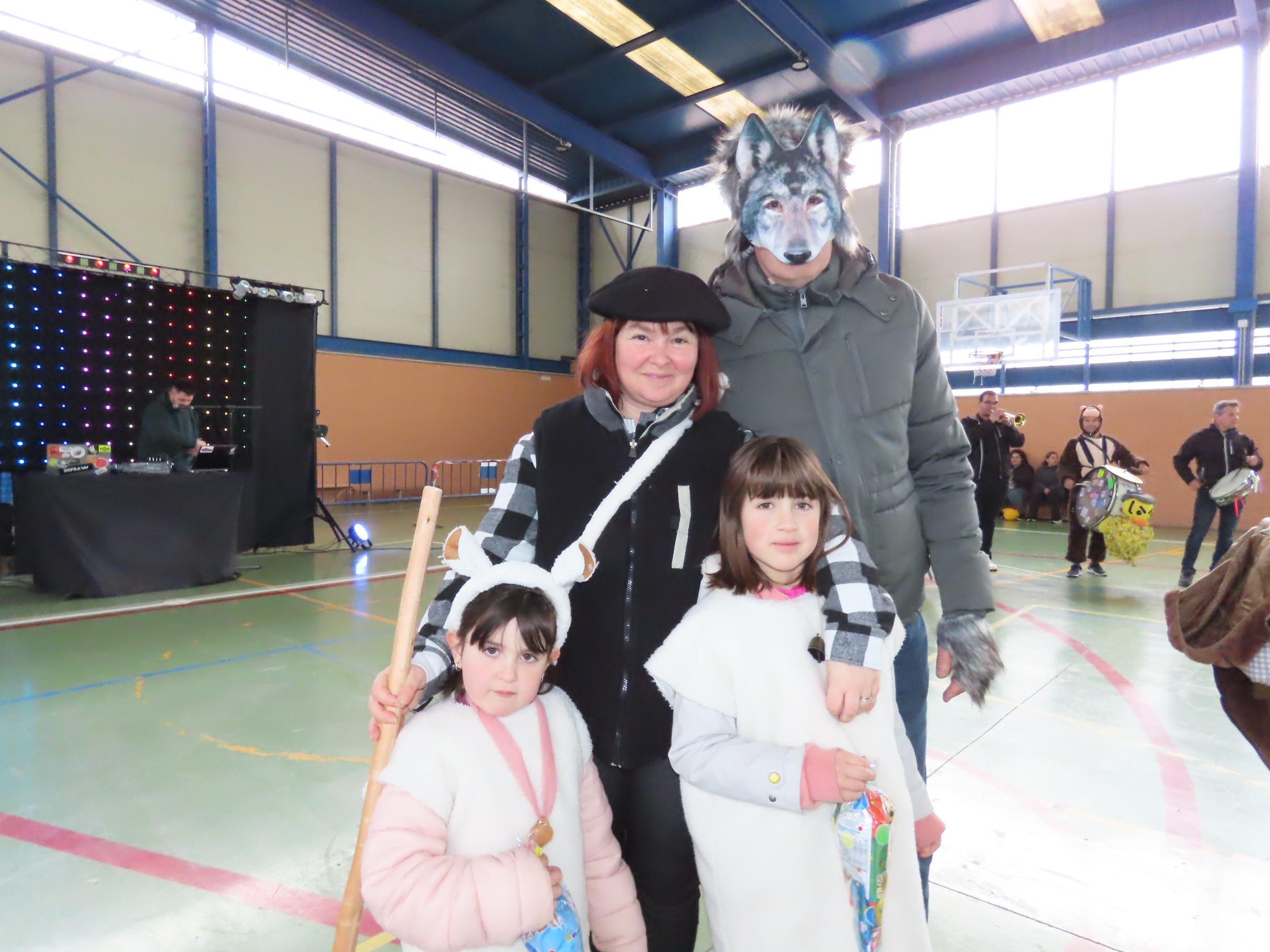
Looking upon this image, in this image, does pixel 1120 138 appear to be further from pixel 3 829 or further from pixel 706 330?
pixel 3 829

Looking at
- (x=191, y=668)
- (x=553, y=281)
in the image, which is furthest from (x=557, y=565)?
(x=553, y=281)

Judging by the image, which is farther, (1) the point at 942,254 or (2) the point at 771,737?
(1) the point at 942,254

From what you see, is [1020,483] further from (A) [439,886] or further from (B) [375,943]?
(A) [439,886]

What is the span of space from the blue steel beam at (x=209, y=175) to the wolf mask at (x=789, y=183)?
12.8 meters

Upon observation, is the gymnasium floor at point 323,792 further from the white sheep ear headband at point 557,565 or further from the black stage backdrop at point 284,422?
the black stage backdrop at point 284,422

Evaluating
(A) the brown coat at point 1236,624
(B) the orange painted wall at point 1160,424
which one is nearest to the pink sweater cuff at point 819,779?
(A) the brown coat at point 1236,624

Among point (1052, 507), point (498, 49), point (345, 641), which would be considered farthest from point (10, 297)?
point (1052, 507)

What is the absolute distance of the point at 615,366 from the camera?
1365mm

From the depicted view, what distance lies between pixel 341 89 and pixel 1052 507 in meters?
13.4

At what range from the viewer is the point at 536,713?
48.8 inches

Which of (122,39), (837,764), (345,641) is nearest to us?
(837,764)

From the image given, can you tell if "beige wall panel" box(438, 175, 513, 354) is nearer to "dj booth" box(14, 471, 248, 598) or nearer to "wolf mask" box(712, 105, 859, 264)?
"dj booth" box(14, 471, 248, 598)

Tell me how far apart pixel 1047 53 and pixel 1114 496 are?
826 cm

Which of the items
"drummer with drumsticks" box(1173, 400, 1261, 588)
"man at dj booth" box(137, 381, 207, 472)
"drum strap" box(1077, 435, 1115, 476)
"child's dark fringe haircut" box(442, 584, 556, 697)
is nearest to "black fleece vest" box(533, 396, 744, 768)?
"child's dark fringe haircut" box(442, 584, 556, 697)
